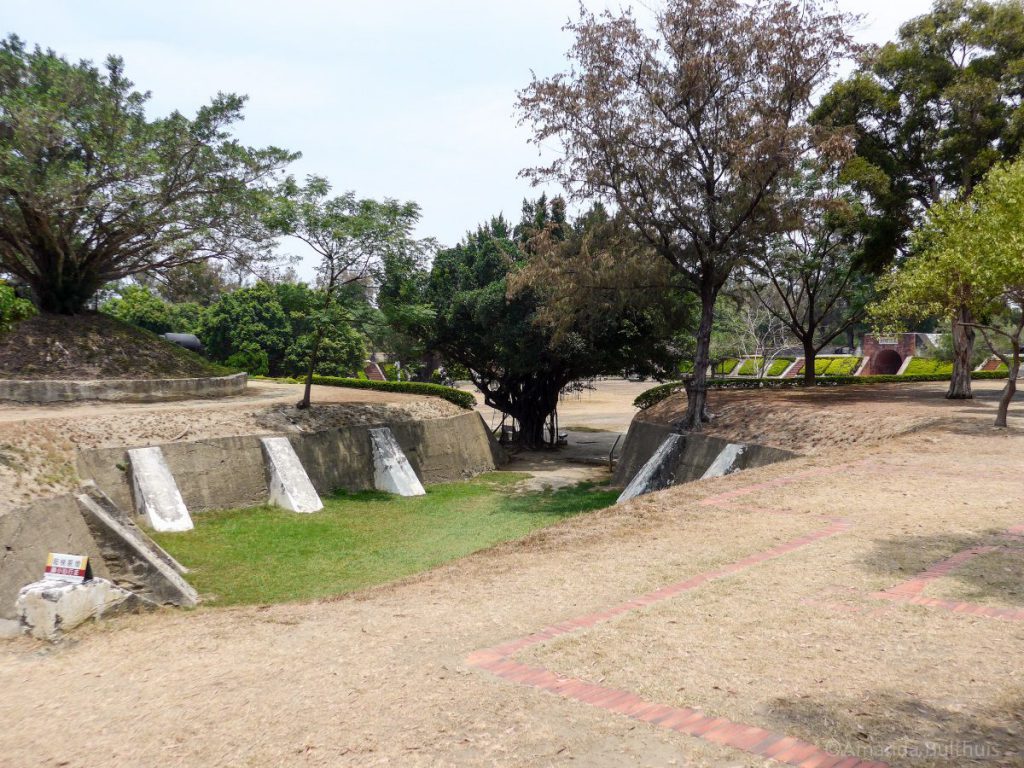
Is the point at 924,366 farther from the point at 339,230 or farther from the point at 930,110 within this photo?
the point at 339,230

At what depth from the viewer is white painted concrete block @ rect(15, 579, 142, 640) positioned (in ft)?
26.6

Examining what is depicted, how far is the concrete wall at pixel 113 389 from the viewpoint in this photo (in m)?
18.5

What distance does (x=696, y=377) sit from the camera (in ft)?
69.8

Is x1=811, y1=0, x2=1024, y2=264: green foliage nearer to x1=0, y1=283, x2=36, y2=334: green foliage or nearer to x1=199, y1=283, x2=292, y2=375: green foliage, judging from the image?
x1=0, y1=283, x2=36, y2=334: green foliage

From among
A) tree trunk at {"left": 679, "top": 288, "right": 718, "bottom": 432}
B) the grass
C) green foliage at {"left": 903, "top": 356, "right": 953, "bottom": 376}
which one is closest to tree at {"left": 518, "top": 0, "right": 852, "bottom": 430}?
tree trunk at {"left": 679, "top": 288, "right": 718, "bottom": 432}

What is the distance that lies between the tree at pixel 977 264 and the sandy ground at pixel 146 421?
14.2m

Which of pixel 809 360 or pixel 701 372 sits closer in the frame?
pixel 701 372

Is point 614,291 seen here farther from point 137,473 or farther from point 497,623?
point 497,623

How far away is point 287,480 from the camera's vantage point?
1800cm

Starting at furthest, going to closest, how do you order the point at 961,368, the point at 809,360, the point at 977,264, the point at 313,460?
the point at 809,360, the point at 961,368, the point at 313,460, the point at 977,264

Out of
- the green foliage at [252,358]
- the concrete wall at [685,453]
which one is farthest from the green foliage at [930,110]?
the green foliage at [252,358]

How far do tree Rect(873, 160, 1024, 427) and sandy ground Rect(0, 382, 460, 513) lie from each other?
1421cm

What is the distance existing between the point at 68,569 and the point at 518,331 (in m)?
18.4

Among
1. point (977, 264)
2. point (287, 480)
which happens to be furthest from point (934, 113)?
point (287, 480)
